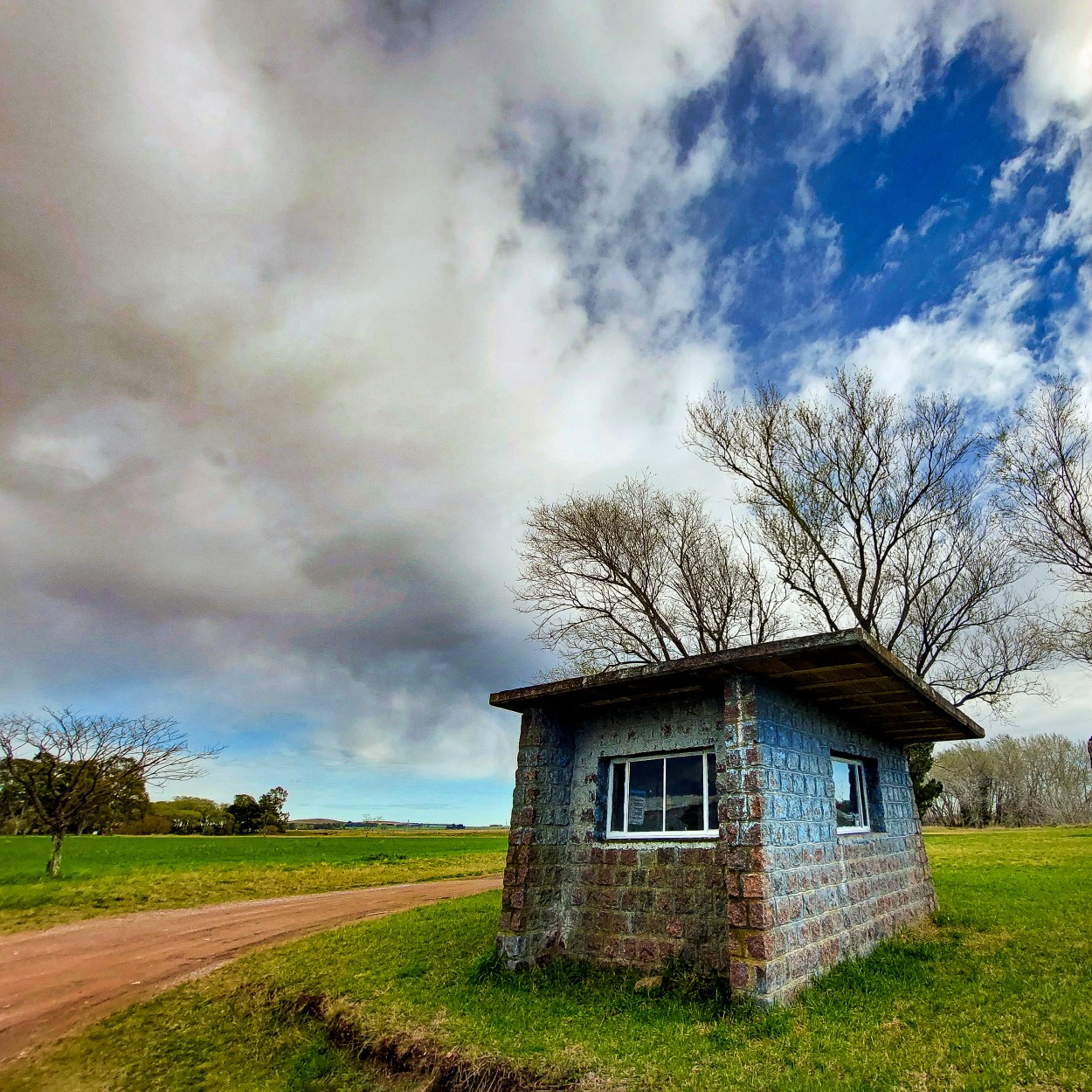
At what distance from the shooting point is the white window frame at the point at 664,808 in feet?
24.3

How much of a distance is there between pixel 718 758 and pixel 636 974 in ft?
8.39

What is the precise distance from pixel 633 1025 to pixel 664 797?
2489 mm

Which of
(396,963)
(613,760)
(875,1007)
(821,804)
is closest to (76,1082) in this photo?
(396,963)

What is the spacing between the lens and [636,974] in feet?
22.8

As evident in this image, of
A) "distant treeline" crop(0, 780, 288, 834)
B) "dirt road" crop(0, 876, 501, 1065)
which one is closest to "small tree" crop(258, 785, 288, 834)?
"distant treeline" crop(0, 780, 288, 834)

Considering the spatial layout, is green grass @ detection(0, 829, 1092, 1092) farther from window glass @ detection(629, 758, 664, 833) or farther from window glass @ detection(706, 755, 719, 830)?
window glass @ detection(706, 755, 719, 830)

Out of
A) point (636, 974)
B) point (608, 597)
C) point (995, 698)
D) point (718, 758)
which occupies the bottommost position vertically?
point (636, 974)

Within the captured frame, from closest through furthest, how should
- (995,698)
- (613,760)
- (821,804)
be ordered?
1. (821,804)
2. (613,760)
3. (995,698)

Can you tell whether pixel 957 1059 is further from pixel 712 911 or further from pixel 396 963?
pixel 396 963

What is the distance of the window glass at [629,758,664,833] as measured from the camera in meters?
7.82

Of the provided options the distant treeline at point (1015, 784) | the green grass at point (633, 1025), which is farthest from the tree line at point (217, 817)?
the distant treeline at point (1015, 784)

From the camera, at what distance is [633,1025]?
5.79 metres

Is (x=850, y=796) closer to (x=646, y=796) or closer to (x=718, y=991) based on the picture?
(x=646, y=796)

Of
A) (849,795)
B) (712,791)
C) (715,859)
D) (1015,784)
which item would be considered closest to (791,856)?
(715,859)
